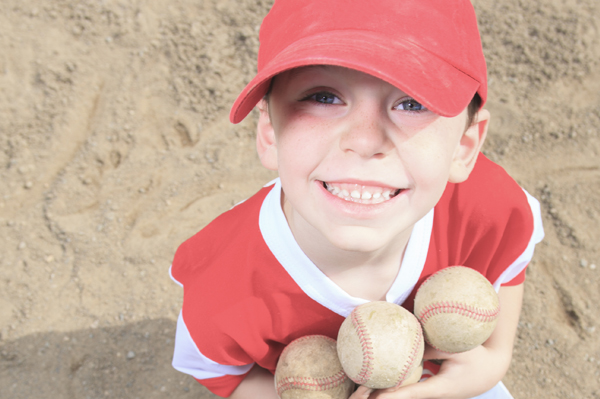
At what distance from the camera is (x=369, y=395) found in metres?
1.77

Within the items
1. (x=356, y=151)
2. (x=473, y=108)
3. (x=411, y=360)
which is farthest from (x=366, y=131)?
(x=411, y=360)

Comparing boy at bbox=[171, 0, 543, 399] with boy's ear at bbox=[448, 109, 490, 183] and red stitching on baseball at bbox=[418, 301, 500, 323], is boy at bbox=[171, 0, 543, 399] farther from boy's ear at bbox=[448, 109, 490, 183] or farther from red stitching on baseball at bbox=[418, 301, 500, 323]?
red stitching on baseball at bbox=[418, 301, 500, 323]

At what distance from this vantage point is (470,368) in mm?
1967

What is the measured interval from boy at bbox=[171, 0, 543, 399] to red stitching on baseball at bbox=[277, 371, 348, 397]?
3.1 inches

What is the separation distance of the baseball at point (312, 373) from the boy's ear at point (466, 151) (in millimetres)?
740

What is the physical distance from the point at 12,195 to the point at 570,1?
4663 millimetres

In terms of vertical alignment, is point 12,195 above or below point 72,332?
above

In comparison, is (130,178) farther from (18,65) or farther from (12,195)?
(18,65)

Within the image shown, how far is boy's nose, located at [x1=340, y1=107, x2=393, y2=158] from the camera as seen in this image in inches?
49.9

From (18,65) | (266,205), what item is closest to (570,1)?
(266,205)

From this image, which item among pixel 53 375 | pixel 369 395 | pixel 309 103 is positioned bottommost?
pixel 53 375

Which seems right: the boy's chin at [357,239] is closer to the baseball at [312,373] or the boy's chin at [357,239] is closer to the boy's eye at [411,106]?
the boy's eye at [411,106]

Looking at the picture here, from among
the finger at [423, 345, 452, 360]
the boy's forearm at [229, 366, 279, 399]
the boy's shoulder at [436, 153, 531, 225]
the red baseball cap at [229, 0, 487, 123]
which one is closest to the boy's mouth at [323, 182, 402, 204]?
the red baseball cap at [229, 0, 487, 123]

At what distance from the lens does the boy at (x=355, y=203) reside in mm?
1237
